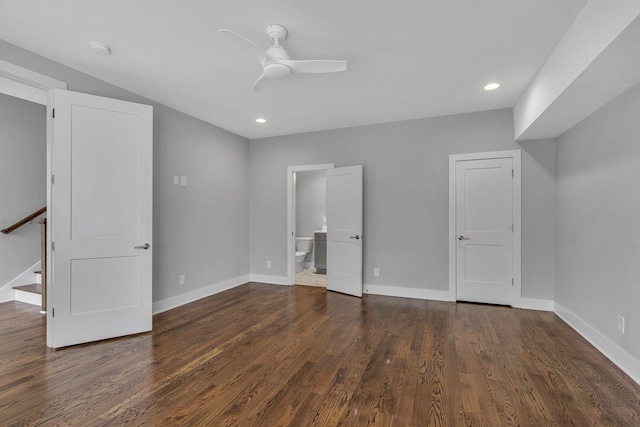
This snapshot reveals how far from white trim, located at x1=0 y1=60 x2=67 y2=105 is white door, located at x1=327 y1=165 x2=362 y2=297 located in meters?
3.48

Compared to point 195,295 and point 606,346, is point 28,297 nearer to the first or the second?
point 195,295

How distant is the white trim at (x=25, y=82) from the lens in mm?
2522

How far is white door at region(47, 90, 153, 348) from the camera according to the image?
2.76 metres

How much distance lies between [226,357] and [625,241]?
11.3 ft

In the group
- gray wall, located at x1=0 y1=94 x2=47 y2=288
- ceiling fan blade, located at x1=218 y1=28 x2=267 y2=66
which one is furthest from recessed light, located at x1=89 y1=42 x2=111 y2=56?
gray wall, located at x1=0 y1=94 x2=47 y2=288

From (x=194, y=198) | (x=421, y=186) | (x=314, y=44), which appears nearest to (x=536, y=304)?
(x=421, y=186)

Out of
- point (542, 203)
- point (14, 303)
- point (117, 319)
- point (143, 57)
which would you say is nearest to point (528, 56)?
point (542, 203)

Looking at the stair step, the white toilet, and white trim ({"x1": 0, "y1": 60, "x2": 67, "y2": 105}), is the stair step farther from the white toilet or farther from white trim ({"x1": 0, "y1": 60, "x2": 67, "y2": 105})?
the white toilet

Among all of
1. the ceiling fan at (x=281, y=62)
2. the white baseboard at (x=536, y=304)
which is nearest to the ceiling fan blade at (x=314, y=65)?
the ceiling fan at (x=281, y=62)

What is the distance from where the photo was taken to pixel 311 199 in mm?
7156

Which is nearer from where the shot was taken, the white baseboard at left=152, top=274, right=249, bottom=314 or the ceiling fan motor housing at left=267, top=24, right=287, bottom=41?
the ceiling fan motor housing at left=267, top=24, right=287, bottom=41

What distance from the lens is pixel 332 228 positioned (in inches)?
194

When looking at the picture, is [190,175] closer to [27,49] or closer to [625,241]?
[27,49]

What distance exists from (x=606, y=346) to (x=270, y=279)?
14.3 ft
